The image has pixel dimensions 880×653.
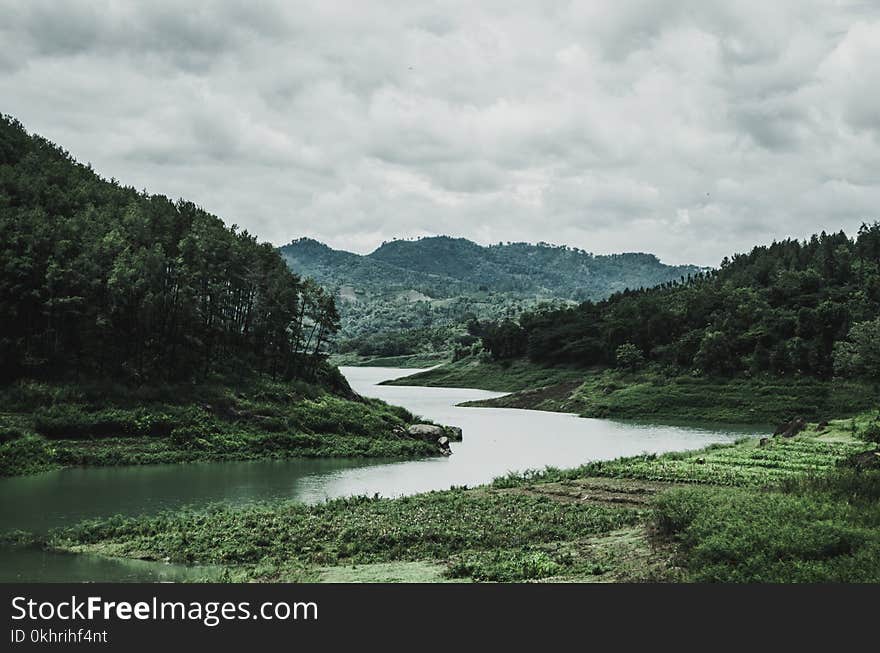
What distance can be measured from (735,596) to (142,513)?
27038 mm

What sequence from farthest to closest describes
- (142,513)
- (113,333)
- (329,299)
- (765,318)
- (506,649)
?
1. (765,318)
2. (329,299)
3. (113,333)
4. (142,513)
5. (506,649)

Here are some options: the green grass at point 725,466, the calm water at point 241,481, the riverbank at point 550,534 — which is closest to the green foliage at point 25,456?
the calm water at point 241,481

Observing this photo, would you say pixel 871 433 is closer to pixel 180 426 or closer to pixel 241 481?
pixel 241 481

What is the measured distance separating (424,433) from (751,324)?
68.9m

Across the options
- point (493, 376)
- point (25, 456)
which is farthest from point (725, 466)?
point (493, 376)

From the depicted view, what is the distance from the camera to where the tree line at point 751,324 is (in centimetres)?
10044

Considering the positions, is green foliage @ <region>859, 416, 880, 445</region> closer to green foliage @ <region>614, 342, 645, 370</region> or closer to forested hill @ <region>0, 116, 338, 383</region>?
forested hill @ <region>0, 116, 338, 383</region>

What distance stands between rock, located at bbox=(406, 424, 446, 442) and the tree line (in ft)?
147

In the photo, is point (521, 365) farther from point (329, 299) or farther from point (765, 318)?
point (329, 299)

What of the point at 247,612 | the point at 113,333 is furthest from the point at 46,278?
the point at 247,612

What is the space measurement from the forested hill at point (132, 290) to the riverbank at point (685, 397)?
157 ft

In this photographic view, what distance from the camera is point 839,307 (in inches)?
4077

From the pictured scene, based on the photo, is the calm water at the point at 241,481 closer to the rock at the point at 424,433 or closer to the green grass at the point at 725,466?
the rock at the point at 424,433

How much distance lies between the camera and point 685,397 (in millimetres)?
101812
